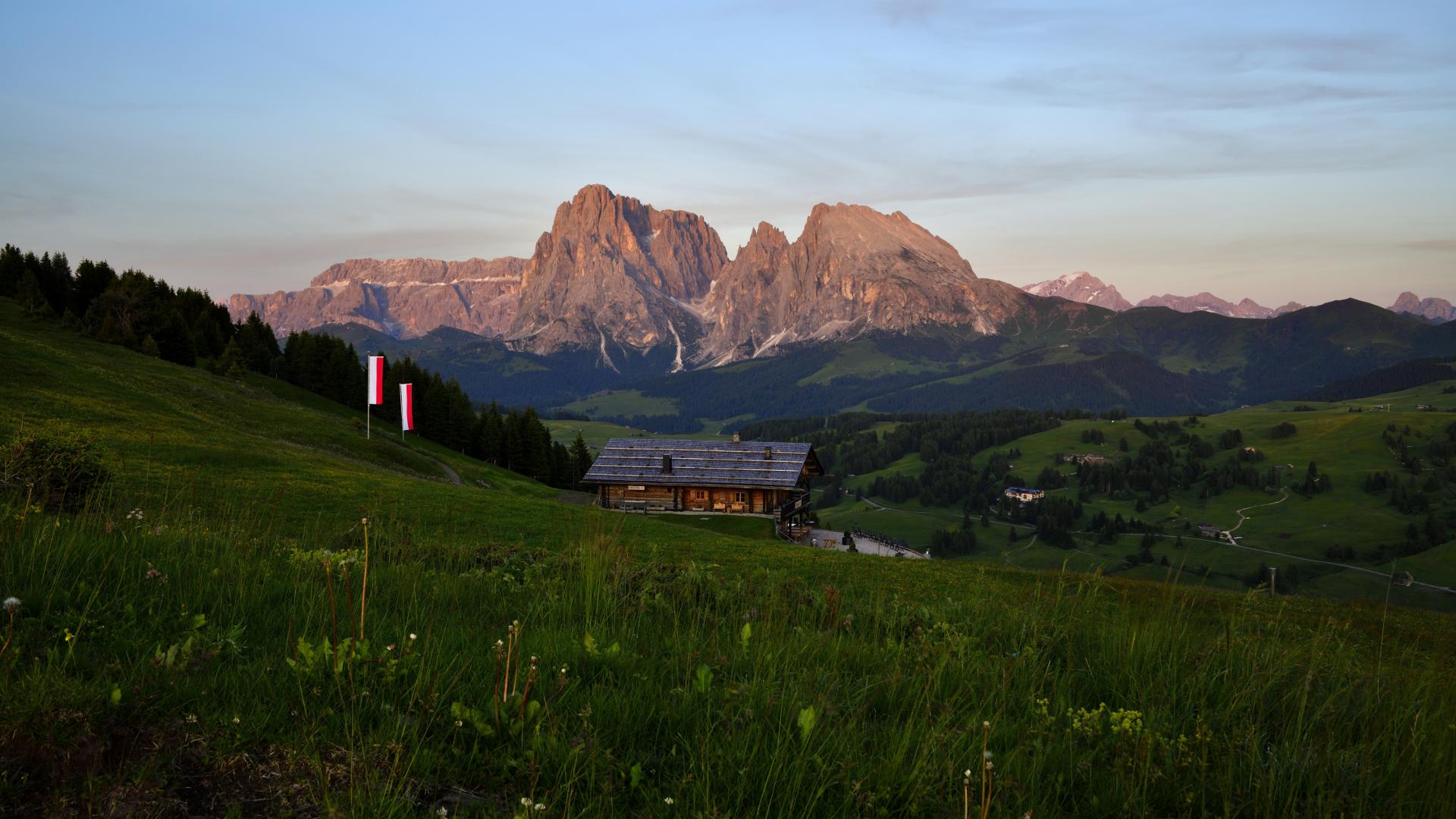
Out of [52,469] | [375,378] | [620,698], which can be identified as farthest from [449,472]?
[620,698]

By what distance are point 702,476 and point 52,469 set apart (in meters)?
62.0

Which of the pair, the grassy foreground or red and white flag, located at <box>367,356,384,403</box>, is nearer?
the grassy foreground

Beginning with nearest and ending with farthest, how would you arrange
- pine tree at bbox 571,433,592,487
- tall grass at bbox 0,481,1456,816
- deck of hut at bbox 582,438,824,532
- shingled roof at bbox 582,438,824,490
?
tall grass at bbox 0,481,1456,816 → shingled roof at bbox 582,438,824,490 → deck of hut at bbox 582,438,824,532 → pine tree at bbox 571,433,592,487

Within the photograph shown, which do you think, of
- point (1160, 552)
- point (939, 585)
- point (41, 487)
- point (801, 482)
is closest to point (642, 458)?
point (801, 482)

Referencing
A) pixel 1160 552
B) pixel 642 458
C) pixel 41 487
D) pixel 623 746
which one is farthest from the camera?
pixel 1160 552

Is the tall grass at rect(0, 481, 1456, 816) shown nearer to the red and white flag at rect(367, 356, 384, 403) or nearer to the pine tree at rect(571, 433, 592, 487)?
the red and white flag at rect(367, 356, 384, 403)

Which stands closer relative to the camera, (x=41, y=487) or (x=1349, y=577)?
(x=41, y=487)

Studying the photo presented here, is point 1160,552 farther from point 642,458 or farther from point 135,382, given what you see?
point 135,382

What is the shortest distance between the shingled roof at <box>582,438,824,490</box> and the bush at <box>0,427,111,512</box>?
5914cm

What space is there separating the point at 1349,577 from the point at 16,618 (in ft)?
714

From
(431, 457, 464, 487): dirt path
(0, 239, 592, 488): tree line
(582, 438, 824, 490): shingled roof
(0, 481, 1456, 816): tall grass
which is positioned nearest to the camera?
(0, 481, 1456, 816): tall grass

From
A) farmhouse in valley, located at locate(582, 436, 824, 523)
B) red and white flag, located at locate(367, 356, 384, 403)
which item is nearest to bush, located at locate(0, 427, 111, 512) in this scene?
red and white flag, located at locate(367, 356, 384, 403)

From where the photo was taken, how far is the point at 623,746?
431cm

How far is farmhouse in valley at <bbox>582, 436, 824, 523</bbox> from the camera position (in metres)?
71.0
